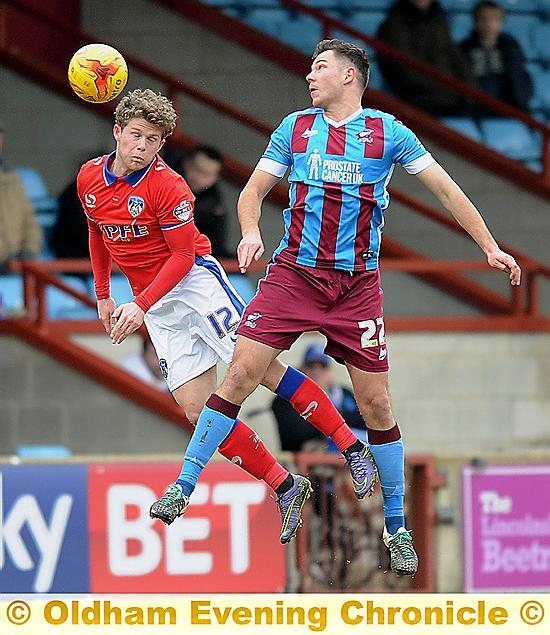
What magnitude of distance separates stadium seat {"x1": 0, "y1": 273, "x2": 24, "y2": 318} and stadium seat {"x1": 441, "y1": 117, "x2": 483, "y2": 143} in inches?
155

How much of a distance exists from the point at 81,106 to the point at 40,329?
2.22 metres

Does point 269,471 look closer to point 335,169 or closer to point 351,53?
point 335,169

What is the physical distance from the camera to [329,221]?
262 inches

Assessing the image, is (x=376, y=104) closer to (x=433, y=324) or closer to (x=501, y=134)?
(x=501, y=134)

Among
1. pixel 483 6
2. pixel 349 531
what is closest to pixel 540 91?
pixel 483 6

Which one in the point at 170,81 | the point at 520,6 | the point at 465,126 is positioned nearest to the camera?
the point at 170,81

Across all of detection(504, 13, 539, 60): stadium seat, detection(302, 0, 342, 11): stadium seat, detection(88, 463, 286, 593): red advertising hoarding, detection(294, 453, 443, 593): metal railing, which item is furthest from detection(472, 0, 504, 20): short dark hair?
detection(88, 463, 286, 593): red advertising hoarding

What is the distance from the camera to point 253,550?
32.1 feet

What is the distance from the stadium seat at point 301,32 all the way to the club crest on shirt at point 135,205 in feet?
22.4

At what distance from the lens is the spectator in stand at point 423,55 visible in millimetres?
13086

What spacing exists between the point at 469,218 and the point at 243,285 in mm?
4917

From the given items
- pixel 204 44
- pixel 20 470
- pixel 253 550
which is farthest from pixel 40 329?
pixel 204 44

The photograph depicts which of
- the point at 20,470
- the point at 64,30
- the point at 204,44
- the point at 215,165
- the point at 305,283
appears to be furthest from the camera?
the point at 204,44

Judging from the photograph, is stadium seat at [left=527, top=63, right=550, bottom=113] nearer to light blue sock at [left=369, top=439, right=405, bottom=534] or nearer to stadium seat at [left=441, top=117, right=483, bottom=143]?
stadium seat at [left=441, top=117, right=483, bottom=143]
